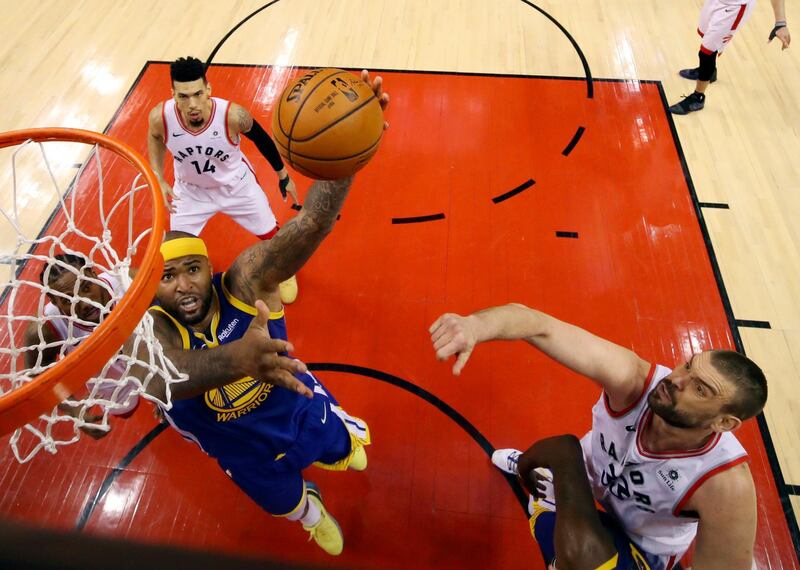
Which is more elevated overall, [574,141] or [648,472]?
[648,472]

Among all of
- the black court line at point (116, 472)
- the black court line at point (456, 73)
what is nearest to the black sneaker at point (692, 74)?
the black court line at point (456, 73)

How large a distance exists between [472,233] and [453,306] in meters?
0.72

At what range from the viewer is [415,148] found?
471 cm

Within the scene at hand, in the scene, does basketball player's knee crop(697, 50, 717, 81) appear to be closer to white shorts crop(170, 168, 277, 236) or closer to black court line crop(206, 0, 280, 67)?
white shorts crop(170, 168, 277, 236)

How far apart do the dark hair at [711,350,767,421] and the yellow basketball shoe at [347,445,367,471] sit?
181cm

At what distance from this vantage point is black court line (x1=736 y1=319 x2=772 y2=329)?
3.53 meters

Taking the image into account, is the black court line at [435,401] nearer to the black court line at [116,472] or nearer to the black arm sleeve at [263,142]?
the black court line at [116,472]

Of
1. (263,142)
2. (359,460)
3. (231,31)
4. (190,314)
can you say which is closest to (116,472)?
(359,460)

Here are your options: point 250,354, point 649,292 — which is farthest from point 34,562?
point 649,292

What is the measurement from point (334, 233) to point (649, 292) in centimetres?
242

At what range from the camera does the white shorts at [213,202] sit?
3.54 metres

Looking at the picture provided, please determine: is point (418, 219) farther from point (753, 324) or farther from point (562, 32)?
point (562, 32)

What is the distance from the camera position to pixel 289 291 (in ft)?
12.1

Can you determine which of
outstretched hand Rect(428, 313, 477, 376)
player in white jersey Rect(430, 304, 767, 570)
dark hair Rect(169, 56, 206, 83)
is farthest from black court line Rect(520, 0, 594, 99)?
outstretched hand Rect(428, 313, 477, 376)
